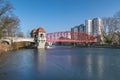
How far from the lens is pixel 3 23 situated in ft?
107

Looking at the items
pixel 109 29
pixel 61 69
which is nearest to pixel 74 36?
pixel 109 29

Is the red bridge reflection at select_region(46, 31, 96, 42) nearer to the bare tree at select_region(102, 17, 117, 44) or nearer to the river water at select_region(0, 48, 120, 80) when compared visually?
the bare tree at select_region(102, 17, 117, 44)

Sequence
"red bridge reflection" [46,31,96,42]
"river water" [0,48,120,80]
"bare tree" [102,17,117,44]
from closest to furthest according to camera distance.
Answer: "river water" [0,48,120,80] < "bare tree" [102,17,117,44] < "red bridge reflection" [46,31,96,42]

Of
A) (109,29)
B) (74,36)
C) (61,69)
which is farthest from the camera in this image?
(74,36)

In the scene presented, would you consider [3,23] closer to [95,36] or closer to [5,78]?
[5,78]

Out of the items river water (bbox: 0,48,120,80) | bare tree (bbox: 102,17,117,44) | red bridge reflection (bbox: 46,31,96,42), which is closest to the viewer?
river water (bbox: 0,48,120,80)

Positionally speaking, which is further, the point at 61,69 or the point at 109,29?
the point at 109,29

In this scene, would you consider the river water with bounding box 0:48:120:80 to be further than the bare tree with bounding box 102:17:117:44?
No

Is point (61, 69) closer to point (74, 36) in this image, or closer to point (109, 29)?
point (109, 29)

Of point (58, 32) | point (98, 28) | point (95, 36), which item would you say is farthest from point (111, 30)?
point (58, 32)

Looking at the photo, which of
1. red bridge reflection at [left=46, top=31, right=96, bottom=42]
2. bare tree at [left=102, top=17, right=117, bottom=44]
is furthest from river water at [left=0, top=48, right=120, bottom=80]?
red bridge reflection at [left=46, top=31, right=96, bottom=42]

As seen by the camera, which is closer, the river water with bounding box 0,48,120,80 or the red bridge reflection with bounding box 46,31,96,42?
the river water with bounding box 0,48,120,80

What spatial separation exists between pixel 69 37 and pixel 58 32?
24.2 ft

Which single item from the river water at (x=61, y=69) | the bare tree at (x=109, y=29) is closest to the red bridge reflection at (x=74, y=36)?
the bare tree at (x=109, y=29)
